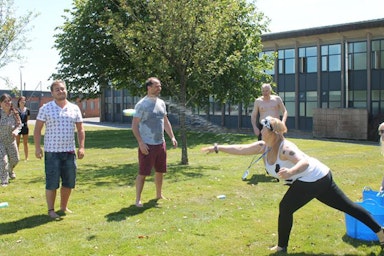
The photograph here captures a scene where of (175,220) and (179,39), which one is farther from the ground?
(179,39)

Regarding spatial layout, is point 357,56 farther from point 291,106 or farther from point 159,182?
point 159,182

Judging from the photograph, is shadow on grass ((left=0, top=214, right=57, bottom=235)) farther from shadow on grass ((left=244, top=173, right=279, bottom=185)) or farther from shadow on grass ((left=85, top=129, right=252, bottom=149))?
shadow on grass ((left=85, top=129, right=252, bottom=149))

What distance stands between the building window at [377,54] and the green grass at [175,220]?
2574 cm

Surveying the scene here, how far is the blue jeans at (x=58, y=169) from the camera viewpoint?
6922 millimetres

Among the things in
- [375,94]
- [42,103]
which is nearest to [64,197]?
[375,94]

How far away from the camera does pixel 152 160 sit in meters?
7.78

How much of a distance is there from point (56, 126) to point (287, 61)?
→ 36.5m

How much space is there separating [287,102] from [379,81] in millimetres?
8948

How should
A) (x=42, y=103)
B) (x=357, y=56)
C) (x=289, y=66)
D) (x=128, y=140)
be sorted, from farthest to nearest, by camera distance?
(x=42, y=103) < (x=289, y=66) < (x=357, y=56) < (x=128, y=140)

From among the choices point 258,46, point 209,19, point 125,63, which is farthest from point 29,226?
point 258,46

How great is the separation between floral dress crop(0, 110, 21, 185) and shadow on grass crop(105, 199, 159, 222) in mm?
3838

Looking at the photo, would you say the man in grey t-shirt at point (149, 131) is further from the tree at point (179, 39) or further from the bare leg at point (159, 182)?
the tree at point (179, 39)

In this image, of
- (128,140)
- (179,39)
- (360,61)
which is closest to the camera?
(179,39)

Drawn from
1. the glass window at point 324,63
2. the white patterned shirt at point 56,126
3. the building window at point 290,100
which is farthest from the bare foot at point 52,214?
the building window at point 290,100
